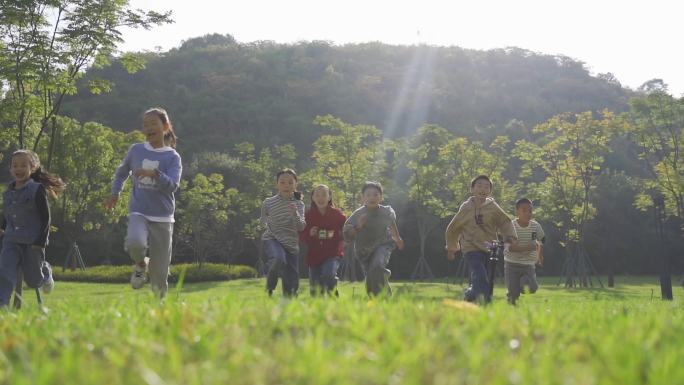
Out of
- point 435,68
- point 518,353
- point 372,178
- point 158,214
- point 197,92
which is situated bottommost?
point 518,353

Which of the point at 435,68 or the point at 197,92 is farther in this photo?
the point at 435,68

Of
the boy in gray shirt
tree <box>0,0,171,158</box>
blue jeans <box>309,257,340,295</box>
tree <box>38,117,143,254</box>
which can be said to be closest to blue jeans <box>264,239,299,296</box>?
blue jeans <box>309,257,340,295</box>

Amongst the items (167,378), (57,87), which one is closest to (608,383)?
(167,378)

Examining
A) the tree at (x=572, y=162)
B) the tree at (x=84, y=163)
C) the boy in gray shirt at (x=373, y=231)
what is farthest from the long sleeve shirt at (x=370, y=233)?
the tree at (x=84, y=163)

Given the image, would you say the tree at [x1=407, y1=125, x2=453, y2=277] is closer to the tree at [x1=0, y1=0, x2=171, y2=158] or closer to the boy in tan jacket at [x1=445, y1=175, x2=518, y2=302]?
the tree at [x1=0, y1=0, x2=171, y2=158]

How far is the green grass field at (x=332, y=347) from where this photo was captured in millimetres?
1732

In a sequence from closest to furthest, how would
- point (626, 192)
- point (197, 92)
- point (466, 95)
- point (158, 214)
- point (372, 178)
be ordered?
point (158, 214) → point (372, 178) → point (626, 192) → point (197, 92) → point (466, 95)

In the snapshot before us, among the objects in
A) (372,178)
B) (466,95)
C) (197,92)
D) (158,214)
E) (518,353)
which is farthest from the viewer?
(466,95)

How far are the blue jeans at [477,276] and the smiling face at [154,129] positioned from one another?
13.3ft

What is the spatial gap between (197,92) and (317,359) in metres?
73.5

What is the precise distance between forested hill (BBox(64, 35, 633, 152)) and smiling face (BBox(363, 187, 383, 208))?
47.5 metres

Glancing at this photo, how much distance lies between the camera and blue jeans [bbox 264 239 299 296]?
8.67 metres

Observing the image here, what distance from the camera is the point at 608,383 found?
5.64ft

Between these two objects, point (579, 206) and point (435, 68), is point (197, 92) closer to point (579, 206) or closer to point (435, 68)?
point (435, 68)
